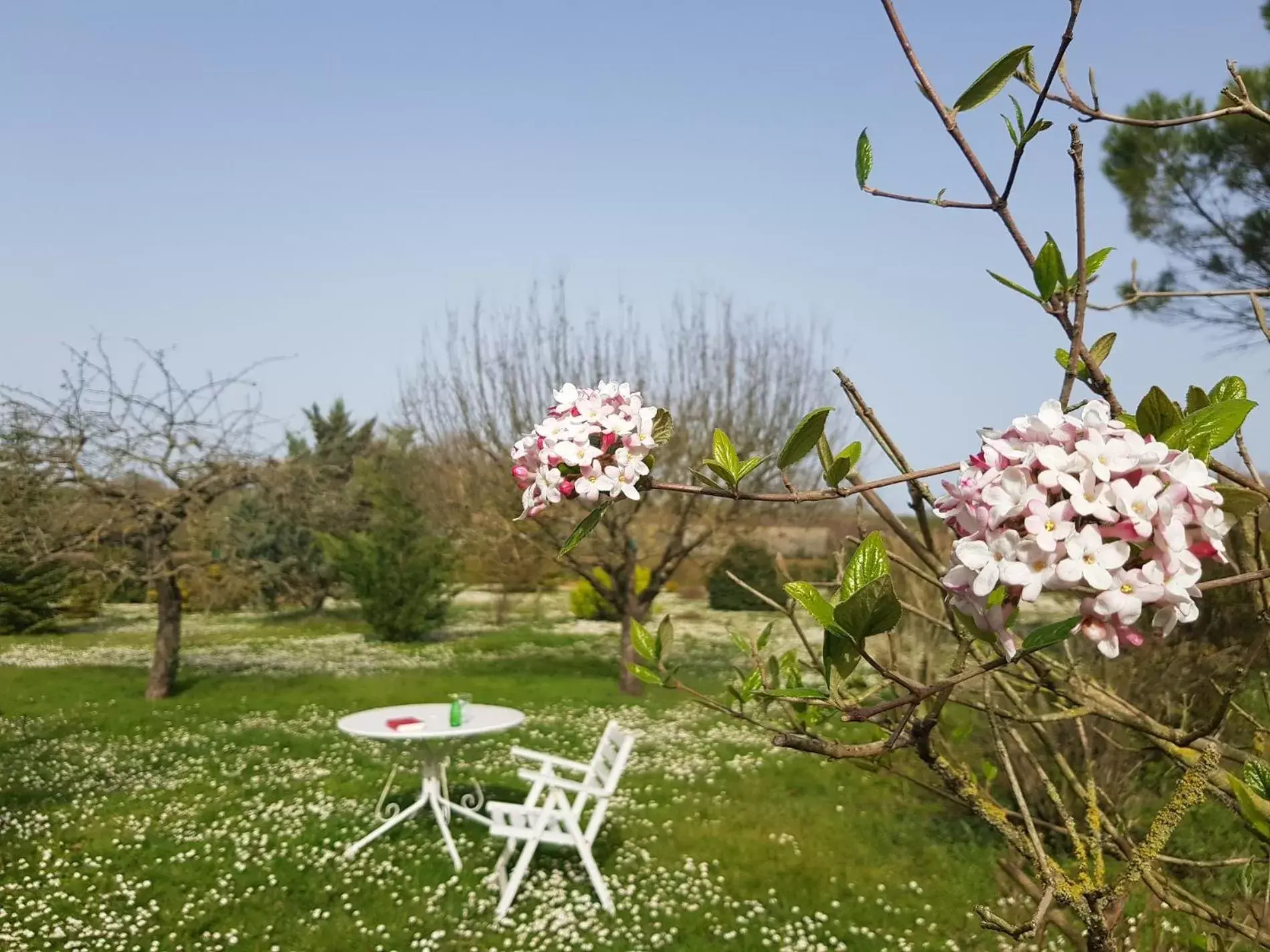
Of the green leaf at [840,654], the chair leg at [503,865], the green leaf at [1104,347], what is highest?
the green leaf at [1104,347]

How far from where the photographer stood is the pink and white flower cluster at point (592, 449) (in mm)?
1213

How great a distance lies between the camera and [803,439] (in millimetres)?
1088

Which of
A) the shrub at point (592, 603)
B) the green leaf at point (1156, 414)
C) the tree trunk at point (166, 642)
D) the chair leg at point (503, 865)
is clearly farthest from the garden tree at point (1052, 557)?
the shrub at point (592, 603)

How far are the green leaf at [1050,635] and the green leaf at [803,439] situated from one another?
32cm

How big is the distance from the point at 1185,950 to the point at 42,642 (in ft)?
54.9

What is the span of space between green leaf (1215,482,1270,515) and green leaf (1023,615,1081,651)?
Result: 23 cm

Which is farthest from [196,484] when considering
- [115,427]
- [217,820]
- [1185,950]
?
[1185,950]

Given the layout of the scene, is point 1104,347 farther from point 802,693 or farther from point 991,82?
point 802,693

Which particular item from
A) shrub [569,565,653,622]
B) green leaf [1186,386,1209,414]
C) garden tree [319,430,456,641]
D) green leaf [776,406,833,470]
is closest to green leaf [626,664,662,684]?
green leaf [776,406,833,470]

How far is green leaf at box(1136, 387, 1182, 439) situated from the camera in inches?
35.4

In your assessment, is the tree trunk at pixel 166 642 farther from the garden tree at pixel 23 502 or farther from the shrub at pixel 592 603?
the shrub at pixel 592 603

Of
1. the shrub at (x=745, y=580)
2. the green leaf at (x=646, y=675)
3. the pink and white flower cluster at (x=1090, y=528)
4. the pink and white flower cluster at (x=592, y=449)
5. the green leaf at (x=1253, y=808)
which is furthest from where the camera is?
the shrub at (x=745, y=580)

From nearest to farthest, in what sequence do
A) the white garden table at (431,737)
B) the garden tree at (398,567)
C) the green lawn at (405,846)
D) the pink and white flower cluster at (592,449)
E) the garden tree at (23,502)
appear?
the pink and white flower cluster at (592,449) < the green lawn at (405,846) < the white garden table at (431,737) < the garden tree at (23,502) < the garden tree at (398,567)

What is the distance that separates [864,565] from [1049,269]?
54 centimetres
